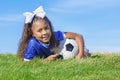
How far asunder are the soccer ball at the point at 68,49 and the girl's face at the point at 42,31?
0.41m

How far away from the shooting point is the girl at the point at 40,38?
423 inches

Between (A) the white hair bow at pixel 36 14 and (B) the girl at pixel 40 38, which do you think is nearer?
(B) the girl at pixel 40 38

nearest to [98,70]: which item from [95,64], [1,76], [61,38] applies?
[95,64]

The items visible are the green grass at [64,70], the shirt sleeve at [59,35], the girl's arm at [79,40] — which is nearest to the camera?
the green grass at [64,70]

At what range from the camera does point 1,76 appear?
764cm

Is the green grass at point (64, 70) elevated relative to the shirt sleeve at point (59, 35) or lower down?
lower down

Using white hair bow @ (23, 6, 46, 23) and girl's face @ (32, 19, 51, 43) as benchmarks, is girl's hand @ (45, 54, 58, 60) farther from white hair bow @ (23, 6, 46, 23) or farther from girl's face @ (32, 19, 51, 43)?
white hair bow @ (23, 6, 46, 23)

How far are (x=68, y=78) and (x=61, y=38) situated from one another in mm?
3718

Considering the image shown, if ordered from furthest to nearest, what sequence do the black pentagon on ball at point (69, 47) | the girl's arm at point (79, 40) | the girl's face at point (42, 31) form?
the black pentagon on ball at point (69, 47) → the girl's face at point (42, 31) → the girl's arm at point (79, 40)

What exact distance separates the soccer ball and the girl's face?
0.41 metres

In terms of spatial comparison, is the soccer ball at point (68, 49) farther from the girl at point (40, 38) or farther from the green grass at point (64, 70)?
the green grass at point (64, 70)

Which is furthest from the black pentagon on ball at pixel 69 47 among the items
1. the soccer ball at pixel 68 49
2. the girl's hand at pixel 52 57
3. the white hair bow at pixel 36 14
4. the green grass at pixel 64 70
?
the white hair bow at pixel 36 14

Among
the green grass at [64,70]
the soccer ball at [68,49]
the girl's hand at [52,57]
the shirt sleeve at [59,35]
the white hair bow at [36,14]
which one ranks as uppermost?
the white hair bow at [36,14]

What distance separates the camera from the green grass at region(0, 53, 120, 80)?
24.8 feet
